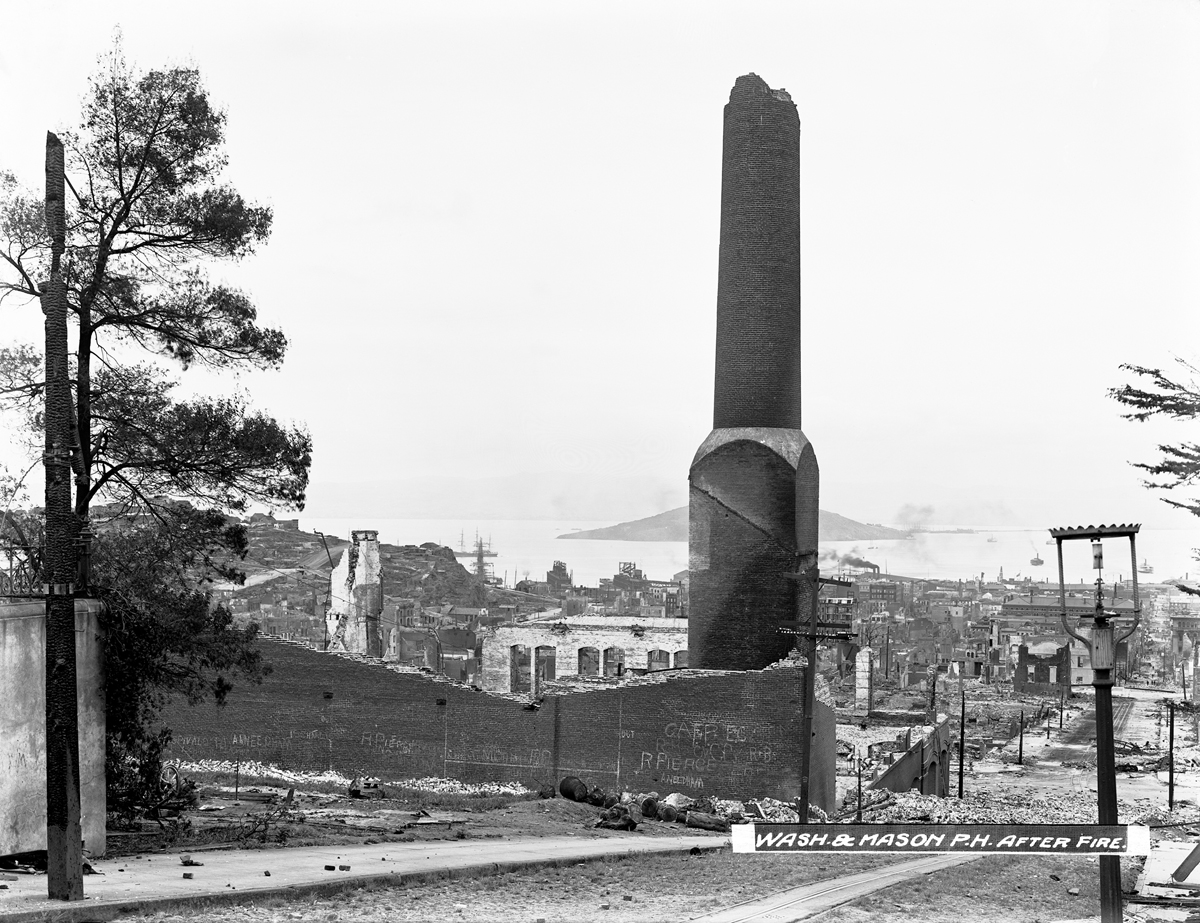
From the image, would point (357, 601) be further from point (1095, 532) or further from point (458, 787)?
point (1095, 532)

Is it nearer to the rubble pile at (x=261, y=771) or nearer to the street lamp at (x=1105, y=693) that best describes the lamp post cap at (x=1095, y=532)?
the street lamp at (x=1105, y=693)

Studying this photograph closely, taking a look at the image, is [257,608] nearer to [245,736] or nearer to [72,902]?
[245,736]

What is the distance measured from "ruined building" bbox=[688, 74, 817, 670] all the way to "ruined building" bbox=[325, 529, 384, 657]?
33.3 ft

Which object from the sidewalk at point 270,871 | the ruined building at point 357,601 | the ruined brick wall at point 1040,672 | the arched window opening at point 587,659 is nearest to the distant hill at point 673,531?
the ruined brick wall at point 1040,672

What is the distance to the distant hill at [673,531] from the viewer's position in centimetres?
15221

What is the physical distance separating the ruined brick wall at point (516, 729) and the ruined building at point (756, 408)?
5.82 feet

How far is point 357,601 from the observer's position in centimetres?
3341

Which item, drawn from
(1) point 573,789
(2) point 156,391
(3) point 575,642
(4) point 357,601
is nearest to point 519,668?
(3) point 575,642

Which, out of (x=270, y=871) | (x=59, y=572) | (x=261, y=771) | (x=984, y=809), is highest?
(x=59, y=572)

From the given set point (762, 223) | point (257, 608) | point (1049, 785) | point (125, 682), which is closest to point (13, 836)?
point (125, 682)

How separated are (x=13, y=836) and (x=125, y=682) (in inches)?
82.3

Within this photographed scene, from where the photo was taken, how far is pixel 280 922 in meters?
10.4

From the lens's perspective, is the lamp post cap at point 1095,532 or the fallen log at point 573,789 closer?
the lamp post cap at point 1095,532

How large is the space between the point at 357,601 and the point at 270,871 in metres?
20.9
